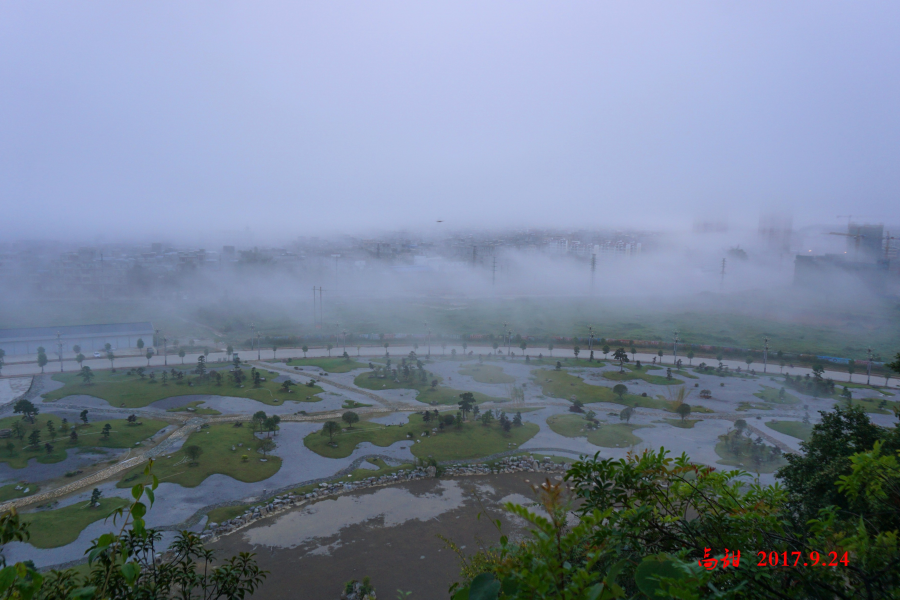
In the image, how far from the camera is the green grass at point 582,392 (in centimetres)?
1161

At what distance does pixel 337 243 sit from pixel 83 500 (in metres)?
29.4

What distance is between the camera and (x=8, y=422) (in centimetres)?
972

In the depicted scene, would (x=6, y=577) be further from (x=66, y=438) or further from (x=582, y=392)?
(x=582, y=392)

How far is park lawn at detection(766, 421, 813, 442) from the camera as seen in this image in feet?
31.9

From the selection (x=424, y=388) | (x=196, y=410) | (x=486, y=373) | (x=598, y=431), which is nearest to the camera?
(x=598, y=431)

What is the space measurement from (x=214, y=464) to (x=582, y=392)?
27.3 ft

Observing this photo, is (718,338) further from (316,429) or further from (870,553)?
(870,553)

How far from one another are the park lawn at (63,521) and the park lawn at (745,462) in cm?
891

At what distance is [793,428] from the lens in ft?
33.0

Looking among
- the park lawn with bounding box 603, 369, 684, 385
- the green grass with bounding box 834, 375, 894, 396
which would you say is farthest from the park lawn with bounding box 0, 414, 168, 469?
the green grass with bounding box 834, 375, 894, 396

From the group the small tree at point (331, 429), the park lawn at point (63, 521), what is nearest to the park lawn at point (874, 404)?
the small tree at point (331, 429)

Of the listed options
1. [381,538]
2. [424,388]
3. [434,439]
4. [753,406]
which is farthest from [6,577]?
[753,406]

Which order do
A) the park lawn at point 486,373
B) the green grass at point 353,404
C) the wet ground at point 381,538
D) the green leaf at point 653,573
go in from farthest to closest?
the park lawn at point 486,373, the green grass at point 353,404, the wet ground at point 381,538, the green leaf at point 653,573

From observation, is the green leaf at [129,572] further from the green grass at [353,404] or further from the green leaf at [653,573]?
the green grass at [353,404]
